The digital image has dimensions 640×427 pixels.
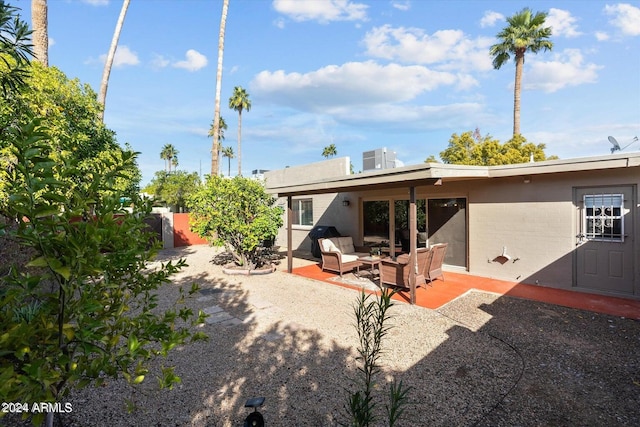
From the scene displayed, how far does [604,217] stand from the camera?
6496 millimetres

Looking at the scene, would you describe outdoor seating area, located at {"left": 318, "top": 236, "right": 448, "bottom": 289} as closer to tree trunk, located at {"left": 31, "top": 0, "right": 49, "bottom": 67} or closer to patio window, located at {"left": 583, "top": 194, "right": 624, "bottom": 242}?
patio window, located at {"left": 583, "top": 194, "right": 624, "bottom": 242}

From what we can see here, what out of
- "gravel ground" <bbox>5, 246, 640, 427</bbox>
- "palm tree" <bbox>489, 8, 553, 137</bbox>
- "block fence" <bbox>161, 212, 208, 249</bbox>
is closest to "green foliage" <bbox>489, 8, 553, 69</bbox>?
"palm tree" <bbox>489, 8, 553, 137</bbox>

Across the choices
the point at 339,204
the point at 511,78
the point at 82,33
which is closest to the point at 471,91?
the point at 511,78

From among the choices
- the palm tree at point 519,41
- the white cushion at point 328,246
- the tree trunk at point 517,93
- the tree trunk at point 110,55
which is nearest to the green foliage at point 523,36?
the palm tree at point 519,41

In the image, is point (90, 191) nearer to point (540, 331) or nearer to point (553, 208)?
point (540, 331)

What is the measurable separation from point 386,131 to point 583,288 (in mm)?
26638

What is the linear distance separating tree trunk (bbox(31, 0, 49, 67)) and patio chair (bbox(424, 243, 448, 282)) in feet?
34.5

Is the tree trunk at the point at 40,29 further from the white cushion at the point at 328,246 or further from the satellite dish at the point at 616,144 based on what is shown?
the satellite dish at the point at 616,144

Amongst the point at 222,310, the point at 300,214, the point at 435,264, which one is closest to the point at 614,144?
the point at 435,264

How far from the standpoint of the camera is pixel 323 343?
4551 millimetres

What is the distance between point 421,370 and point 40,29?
11.0 meters

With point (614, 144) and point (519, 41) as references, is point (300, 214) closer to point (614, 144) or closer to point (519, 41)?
point (614, 144)

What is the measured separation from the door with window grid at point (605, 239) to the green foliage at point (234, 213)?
7788 millimetres

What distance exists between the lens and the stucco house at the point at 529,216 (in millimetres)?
6230
